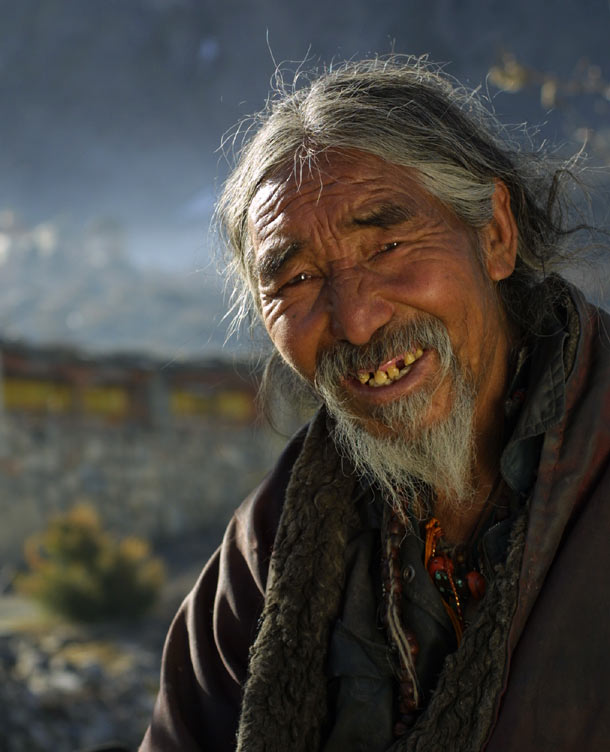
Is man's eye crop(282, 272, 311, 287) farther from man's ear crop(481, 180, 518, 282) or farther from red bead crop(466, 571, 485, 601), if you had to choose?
red bead crop(466, 571, 485, 601)

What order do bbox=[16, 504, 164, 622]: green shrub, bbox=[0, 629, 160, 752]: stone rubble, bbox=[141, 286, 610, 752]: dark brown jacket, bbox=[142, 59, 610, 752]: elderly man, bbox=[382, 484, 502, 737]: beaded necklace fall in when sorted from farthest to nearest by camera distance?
bbox=[16, 504, 164, 622]: green shrub
bbox=[0, 629, 160, 752]: stone rubble
bbox=[382, 484, 502, 737]: beaded necklace
bbox=[142, 59, 610, 752]: elderly man
bbox=[141, 286, 610, 752]: dark brown jacket

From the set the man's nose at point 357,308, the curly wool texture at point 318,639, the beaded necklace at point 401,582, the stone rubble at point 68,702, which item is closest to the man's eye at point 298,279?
the man's nose at point 357,308

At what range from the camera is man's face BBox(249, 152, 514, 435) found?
1601 mm

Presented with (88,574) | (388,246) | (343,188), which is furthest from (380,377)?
(88,574)

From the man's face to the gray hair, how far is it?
6cm

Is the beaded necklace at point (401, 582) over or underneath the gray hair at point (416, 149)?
underneath

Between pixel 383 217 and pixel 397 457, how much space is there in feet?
1.82

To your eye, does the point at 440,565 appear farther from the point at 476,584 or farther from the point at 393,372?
the point at 393,372

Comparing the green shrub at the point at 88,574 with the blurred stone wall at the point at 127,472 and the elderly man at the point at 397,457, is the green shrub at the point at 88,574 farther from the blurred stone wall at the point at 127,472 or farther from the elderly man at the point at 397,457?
the elderly man at the point at 397,457

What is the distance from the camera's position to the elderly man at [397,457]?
1.38 m

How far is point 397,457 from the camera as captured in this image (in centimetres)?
170

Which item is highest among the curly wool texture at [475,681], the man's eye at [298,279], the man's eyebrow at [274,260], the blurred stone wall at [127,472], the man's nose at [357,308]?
the blurred stone wall at [127,472]

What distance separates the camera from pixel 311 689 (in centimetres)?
157

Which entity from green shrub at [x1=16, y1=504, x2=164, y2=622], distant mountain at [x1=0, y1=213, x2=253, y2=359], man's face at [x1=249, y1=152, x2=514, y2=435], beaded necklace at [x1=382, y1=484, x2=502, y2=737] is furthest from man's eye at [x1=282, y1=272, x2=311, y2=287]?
distant mountain at [x1=0, y1=213, x2=253, y2=359]
